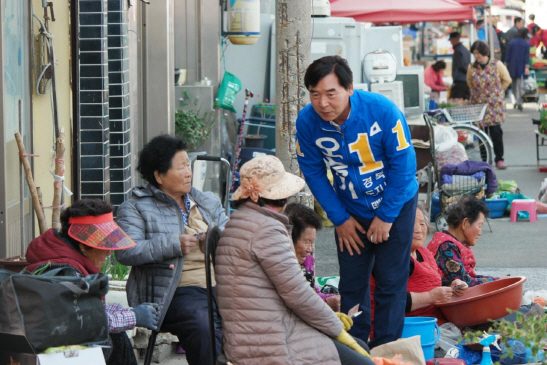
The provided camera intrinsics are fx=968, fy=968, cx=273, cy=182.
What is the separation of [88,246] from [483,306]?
A: 267 centimetres

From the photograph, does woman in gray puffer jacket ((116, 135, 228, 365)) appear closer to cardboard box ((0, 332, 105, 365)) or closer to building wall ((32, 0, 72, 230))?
cardboard box ((0, 332, 105, 365))

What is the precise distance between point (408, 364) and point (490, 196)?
6362mm

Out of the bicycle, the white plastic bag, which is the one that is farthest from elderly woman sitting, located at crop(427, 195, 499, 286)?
the bicycle

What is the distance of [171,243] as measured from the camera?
4.78 meters

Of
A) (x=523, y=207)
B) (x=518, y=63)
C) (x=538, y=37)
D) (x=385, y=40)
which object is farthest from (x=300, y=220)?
(x=538, y=37)

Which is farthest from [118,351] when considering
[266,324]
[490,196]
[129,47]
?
[490,196]

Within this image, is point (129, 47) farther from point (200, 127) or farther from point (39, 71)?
point (200, 127)

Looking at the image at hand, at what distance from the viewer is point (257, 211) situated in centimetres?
412

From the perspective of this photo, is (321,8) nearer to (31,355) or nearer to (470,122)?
(470,122)

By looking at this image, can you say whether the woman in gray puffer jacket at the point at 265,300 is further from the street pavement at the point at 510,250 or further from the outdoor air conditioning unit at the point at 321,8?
the outdoor air conditioning unit at the point at 321,8

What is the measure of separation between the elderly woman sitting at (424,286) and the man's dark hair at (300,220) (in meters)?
0.63

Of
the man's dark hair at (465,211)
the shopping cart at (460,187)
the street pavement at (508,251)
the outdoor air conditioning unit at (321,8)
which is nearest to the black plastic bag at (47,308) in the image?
the street pavement at (508,251)

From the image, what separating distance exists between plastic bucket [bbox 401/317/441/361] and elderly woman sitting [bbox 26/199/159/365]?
1628 mm

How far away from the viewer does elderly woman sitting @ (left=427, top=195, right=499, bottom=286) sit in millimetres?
6312
